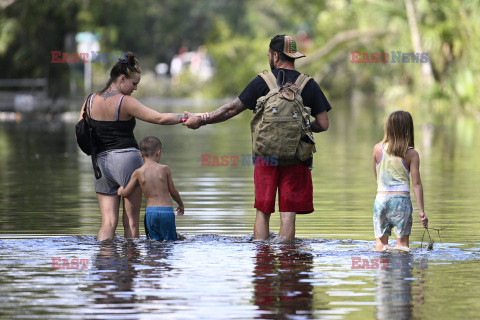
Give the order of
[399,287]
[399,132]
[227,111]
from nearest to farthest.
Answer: [399,287], [399,132], [227,111]

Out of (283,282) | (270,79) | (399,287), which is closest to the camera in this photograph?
(399,287)

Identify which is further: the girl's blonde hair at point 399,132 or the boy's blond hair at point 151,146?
the boy's blond hair at point 151,146

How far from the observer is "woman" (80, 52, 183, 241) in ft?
33.1

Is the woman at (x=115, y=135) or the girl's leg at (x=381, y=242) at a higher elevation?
the woman at (x=115, y=135)

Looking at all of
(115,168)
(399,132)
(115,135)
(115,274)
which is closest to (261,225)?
(115,168)

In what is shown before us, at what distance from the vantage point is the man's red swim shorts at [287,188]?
33.5 ft

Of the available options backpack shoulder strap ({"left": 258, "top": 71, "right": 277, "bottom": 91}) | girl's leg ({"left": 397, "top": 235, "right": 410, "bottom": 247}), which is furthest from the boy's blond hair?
girl's leg ({"left": 397, "top": 235, "right": 410, "bottom": 247})

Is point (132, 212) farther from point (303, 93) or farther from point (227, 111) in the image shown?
point (303, 93)

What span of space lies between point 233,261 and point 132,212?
1455 mm

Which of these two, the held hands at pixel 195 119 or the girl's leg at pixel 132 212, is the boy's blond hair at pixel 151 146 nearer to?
the girl's leg at pixel 132 212

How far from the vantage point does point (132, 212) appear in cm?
1030

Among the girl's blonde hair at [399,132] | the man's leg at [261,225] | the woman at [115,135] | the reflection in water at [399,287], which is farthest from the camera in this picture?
the man's leg at [261,225]

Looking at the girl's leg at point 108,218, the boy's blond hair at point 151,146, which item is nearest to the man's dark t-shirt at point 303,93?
the boy's blond hair at point 151,146

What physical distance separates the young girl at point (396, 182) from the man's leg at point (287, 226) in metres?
0.95
